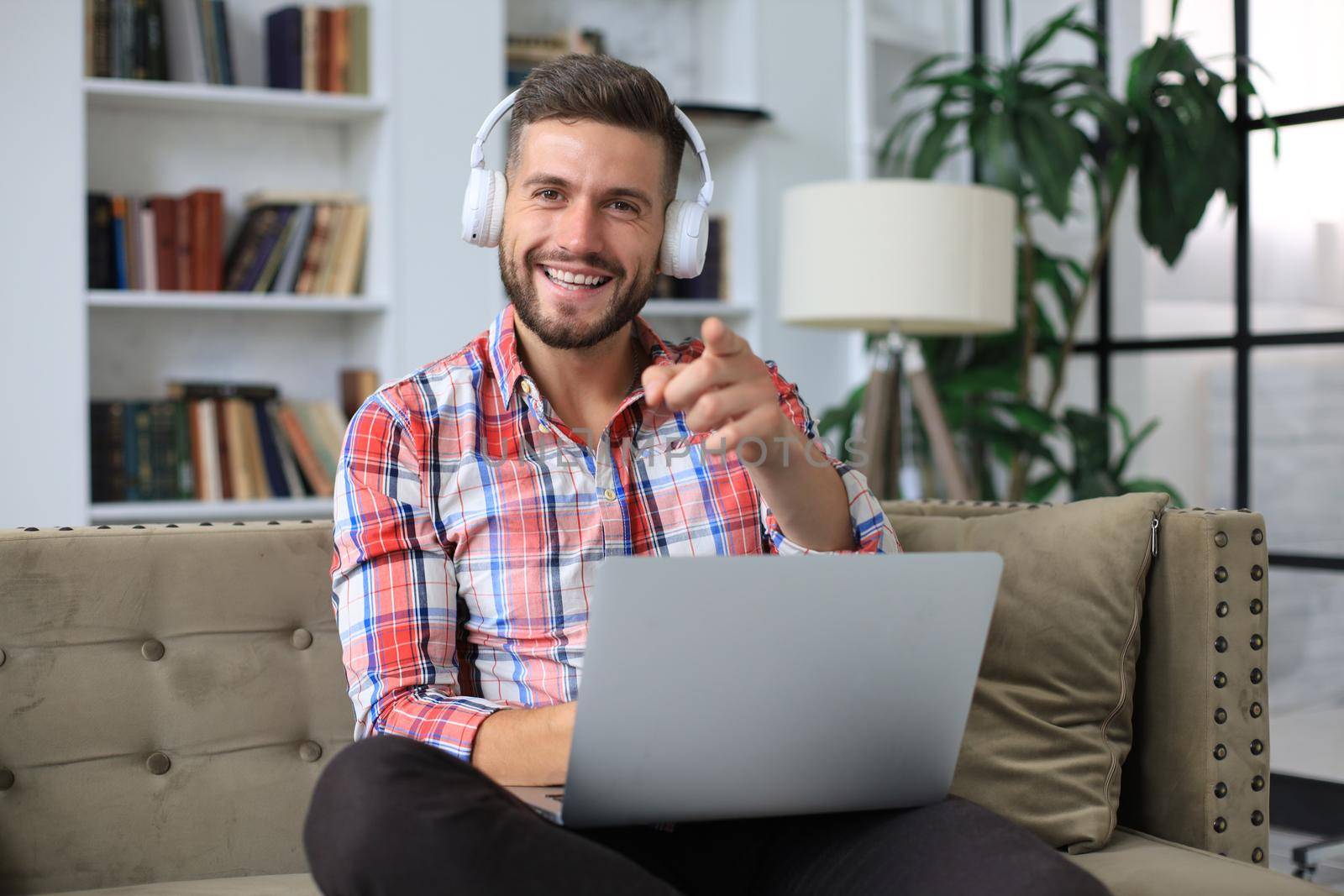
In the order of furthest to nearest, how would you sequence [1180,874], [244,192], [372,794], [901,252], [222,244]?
[244,192]
[222,244]
[901,252]
[1180,874]
[372,794]

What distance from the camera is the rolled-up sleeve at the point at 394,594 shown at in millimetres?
1267

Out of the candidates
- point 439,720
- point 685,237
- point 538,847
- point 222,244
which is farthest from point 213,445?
point 538,847

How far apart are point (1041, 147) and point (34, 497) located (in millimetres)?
2355

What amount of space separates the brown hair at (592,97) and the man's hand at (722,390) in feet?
1.58

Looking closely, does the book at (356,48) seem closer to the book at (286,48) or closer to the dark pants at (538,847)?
the book at (286,48)

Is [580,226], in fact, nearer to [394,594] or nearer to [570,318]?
[570,318]

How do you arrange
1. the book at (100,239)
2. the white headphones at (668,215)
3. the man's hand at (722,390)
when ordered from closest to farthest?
the man's hand at (722,390) < the white headphones at (668,215) < the book at (100,239)

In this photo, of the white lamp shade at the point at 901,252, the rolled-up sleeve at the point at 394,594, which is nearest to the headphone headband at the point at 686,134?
the rolled-up sleeve at the point at 394,594

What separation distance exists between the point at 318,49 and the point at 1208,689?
8.21ft

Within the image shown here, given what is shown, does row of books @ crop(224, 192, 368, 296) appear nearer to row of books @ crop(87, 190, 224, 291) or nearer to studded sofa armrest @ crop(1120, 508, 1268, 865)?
Result: row of books @ crop(87, 190, 224, 291)

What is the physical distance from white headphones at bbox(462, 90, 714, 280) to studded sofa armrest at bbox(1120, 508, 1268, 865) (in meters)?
0.64

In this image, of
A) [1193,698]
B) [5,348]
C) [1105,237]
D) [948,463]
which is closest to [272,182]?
[5,348]

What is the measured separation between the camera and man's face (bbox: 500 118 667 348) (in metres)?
1.47

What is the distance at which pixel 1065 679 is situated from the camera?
4.94 ft
